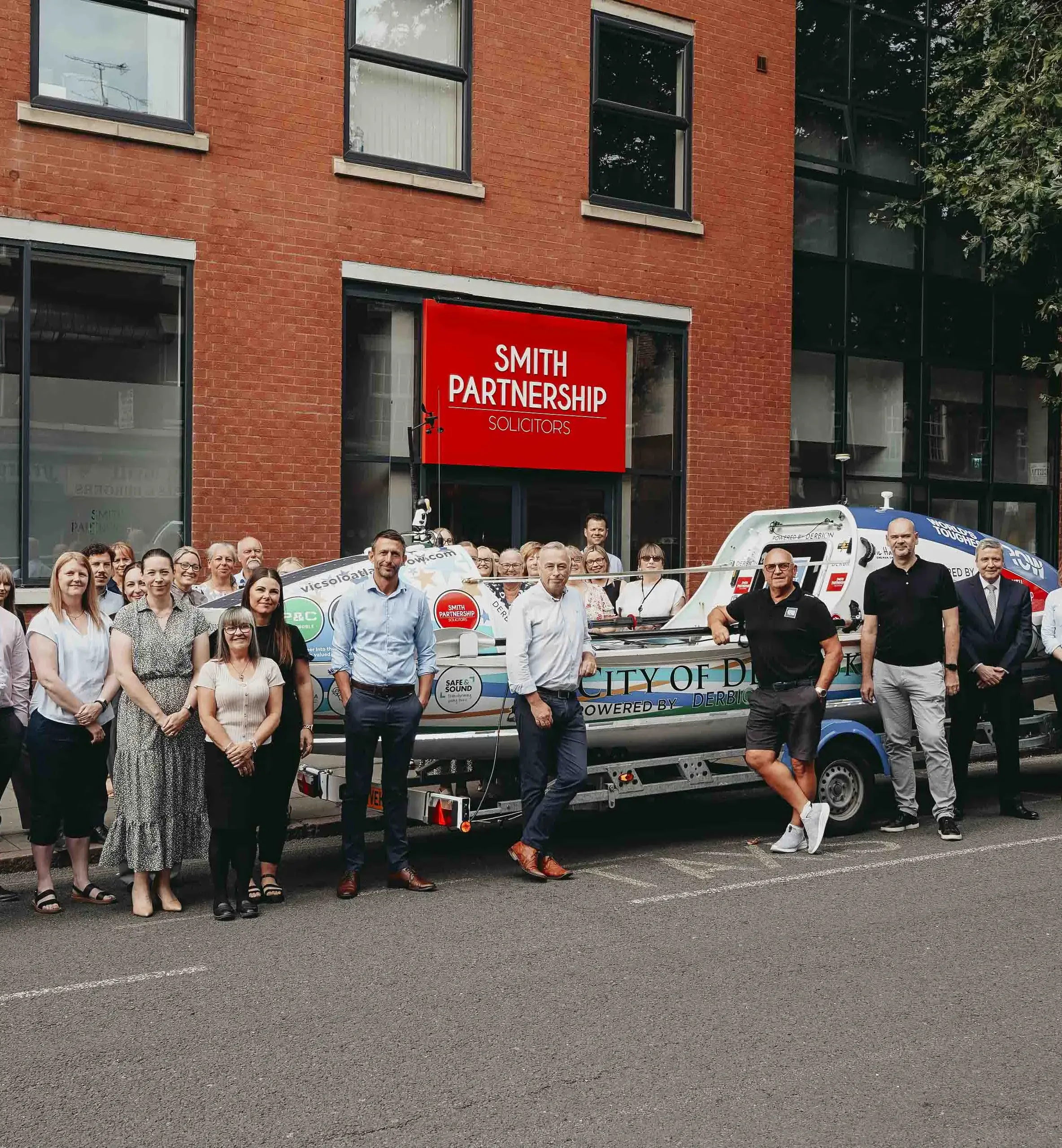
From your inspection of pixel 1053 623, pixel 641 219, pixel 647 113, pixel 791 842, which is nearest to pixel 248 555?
Answer: pixel 791 842

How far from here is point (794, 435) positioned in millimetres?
16359

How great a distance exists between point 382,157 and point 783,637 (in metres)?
6.80

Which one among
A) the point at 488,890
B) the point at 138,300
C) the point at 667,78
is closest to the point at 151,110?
the point at 138,300

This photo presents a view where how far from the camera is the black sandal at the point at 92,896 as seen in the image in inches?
293

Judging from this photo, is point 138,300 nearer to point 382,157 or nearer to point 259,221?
point 259,221

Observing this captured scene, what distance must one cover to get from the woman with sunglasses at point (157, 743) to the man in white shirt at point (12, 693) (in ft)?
1.85

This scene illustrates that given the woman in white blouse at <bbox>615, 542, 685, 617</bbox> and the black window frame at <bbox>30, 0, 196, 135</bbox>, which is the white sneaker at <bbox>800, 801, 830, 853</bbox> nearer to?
the woman in white blouse at <bbox>615, 542, 685, 617</bbox>

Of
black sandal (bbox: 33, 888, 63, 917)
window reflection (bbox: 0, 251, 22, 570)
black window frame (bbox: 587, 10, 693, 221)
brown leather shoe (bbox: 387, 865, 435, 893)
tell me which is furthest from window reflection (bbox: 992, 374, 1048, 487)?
black sandal (bbox: 33, 888, 63, 917)

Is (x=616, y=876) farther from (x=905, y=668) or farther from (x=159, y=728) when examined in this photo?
(x=159, y=728)

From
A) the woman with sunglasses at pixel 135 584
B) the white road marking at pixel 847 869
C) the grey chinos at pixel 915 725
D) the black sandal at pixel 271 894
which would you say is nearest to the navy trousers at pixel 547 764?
the white road marking at pixel 847 869

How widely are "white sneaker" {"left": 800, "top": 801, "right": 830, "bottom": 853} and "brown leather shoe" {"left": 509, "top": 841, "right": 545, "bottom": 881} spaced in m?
1.76

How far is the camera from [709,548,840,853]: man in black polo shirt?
859 cm

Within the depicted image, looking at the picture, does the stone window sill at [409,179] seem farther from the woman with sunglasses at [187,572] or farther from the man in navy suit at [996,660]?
the man in navy suit at [996,660]

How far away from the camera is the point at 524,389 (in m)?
13.8
